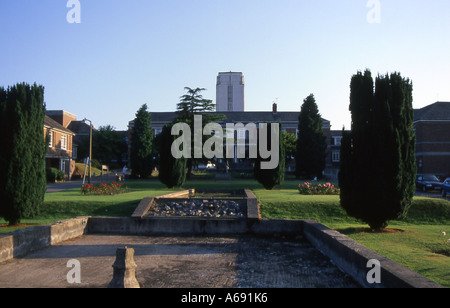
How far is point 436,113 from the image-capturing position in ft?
166

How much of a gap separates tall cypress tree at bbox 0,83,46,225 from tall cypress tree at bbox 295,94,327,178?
41.4 meters

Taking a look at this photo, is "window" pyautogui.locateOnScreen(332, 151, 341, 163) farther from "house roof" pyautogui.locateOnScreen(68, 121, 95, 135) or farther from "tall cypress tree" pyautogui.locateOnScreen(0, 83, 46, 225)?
"tall cypress tree" pyautogui.locateOnScreen(0, 83, 46, 225)

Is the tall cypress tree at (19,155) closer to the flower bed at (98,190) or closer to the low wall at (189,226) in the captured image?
the low wall at (189,226)

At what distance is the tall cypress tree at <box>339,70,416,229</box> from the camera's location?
35.2 feet

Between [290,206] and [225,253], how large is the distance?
6813mm

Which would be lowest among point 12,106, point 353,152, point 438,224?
point 438,224

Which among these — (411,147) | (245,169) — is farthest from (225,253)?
(245,169)

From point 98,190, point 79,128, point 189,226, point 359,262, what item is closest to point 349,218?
point 189,226

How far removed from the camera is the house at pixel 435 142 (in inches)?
1966

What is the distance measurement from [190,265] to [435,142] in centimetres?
5177

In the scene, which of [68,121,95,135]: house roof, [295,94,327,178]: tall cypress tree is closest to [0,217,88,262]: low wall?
[295,94,327,178]: tall cypress tree

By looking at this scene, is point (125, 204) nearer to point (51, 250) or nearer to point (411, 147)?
point (51, 250)

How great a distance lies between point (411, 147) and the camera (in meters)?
10.9
